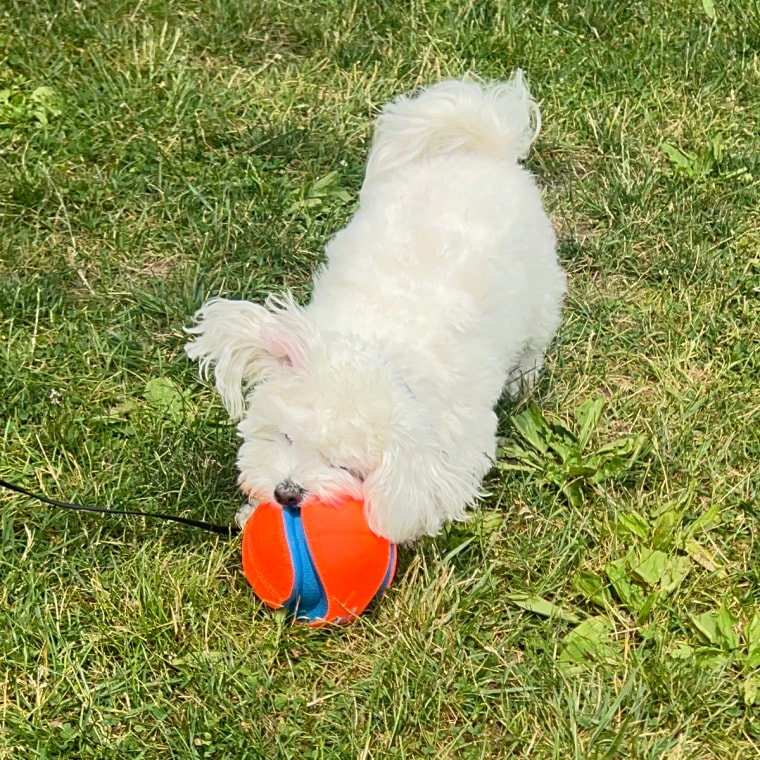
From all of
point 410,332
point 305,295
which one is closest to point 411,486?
point 410,332

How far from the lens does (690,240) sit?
4.15 meters

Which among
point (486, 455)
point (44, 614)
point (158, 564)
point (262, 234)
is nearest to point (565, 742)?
point (486, 455)

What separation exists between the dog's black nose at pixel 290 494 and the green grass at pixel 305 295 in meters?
0.46

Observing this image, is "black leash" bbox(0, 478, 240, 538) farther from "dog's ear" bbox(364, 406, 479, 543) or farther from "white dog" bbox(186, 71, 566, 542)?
"dog's ear" bbox(364, 406, 479, 543)

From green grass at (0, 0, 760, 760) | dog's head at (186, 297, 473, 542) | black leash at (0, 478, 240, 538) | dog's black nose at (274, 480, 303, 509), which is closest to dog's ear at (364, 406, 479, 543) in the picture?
dog's head at (186, 297, 473, 542)

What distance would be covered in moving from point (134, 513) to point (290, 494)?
2.13 feet

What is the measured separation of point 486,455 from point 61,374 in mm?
1612

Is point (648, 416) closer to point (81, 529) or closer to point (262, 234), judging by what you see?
point (262, 234)

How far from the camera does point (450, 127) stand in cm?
354

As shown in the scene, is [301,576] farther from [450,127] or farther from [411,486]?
[450,127]

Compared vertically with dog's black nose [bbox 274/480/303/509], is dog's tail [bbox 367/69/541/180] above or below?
→ above

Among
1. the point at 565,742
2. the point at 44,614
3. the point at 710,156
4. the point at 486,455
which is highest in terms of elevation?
the point at 710,156

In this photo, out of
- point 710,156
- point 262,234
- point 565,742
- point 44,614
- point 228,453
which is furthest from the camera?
point 710,156

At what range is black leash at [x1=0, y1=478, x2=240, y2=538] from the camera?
9.34 ft
